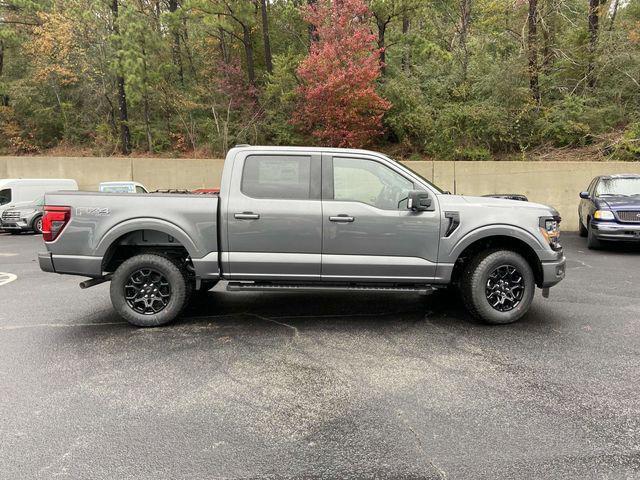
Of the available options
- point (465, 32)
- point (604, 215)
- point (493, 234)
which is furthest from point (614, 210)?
point (465, 32)

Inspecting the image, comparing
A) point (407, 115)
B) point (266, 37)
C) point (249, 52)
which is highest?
point (266, 37)

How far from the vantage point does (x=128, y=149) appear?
69.1 ft

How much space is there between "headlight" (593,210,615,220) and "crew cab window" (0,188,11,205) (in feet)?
57.2

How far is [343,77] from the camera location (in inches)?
566

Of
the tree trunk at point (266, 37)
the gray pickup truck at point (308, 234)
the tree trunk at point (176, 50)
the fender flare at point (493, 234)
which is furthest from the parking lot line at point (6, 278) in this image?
the tree trunk at point (176, 50)

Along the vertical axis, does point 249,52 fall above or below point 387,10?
below

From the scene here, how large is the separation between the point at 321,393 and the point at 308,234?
75.1 inches

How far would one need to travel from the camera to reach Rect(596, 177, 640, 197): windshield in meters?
10.4

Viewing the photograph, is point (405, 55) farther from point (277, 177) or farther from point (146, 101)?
point (277, 177)

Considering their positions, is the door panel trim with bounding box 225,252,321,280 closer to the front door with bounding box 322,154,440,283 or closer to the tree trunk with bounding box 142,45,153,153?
the front door with bounding box 322,154,440,283

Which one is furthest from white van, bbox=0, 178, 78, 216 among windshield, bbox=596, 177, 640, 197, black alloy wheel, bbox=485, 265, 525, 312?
windshield, bbox=596, 177, 640, 197

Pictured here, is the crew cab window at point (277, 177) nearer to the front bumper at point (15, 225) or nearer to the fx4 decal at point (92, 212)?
the fx4 decal at point (92, 212)

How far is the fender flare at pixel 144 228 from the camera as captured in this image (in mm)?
5027

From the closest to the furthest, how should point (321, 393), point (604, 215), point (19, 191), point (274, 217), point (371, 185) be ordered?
point (321, 393)
point (274, 217)
point (371, 185)
point (604, 215)
point (19, 191)
